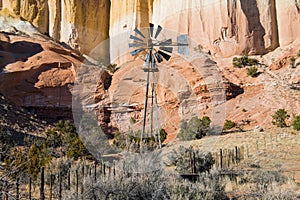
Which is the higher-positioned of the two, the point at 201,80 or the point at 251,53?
the point at 251,53

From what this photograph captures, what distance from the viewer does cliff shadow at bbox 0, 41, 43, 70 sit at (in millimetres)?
30312

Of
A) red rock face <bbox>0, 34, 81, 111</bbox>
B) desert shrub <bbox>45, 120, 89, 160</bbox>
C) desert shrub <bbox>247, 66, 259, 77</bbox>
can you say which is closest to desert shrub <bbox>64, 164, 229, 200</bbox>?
desert shrub <bbox>45, 120, 89, 160</bbox>

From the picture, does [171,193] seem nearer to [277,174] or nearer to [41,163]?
[277,174]

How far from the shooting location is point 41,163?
1118cm

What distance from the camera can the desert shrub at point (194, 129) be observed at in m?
19.3

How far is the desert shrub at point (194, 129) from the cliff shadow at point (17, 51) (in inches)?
636

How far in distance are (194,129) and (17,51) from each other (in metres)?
18.9

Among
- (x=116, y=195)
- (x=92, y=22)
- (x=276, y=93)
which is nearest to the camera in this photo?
(x=116, y=195)

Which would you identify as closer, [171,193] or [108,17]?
[171,193]

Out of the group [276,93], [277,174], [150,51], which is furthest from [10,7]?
[277,174]

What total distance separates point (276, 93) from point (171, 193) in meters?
20.5

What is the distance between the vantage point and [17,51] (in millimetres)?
31984

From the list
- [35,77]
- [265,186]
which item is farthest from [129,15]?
[265,186]

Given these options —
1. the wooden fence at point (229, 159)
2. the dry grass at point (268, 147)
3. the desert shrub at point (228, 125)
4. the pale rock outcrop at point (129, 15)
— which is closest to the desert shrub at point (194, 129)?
the dry grass at point (268, 147)
